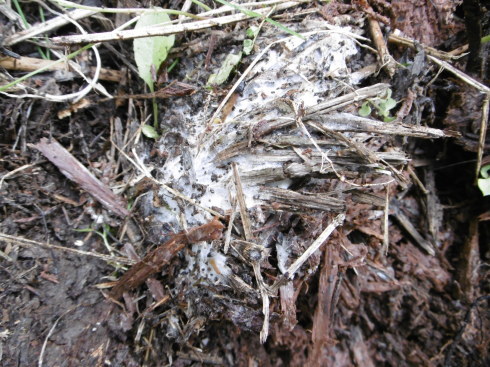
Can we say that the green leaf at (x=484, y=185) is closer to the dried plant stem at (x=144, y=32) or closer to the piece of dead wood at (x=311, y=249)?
the piece of dead wood at (x=311, y=249)

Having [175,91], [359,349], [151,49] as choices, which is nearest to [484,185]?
[359,349]

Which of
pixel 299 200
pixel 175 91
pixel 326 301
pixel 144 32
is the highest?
pixel 144 32

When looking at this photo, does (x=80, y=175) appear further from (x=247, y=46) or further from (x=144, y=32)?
(x=247, y=46)

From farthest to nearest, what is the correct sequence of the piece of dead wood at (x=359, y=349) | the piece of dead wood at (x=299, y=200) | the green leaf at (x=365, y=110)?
the piece of dead wood at (x=359, y=349), the green leaf at (x=365, y=110), the piece of dead wood at (x=299, y=200)

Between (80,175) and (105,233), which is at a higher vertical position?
(80,175)

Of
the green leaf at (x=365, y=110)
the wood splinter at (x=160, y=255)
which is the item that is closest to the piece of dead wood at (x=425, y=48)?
the green leaf at (x=365, y=110)

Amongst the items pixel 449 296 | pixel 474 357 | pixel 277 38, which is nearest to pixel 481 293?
pixel 449 296

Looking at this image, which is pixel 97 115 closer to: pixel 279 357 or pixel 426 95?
pixel 279 357
